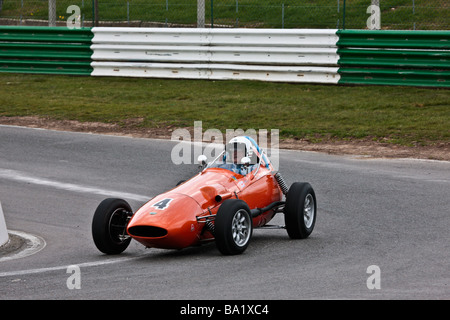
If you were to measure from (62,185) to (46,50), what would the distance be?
10477mm

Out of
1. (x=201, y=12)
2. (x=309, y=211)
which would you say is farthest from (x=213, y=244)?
(x=201, y=12)

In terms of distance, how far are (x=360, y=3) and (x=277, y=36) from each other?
50.8ft

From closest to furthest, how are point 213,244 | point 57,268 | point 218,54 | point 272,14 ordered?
point 57,268 → point 213,244 → point 218,54 → point 272,14

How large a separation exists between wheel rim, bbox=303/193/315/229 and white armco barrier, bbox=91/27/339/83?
9.75 m

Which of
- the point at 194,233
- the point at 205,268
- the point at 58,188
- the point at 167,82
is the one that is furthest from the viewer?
the point at 167,82

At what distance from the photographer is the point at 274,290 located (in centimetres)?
729

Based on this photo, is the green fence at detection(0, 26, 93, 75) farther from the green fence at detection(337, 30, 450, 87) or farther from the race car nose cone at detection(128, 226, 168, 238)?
the race car nose cone at detection(128, 226, 168, 238)

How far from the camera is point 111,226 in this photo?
365 inches

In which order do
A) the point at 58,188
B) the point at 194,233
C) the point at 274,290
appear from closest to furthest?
the point at 274,290, the point at 194,233, the point at 58,188

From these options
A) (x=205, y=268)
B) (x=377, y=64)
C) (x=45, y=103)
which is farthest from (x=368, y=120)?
(x=205, y=268)

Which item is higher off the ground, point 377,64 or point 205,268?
point 377,64

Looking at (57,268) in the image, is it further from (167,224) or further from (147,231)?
(167,224)

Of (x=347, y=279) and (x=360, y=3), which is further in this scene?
(x=360, y=3)

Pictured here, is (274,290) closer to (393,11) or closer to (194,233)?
(194,233)
